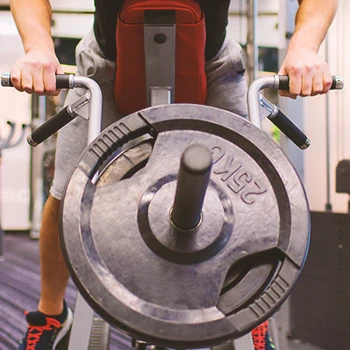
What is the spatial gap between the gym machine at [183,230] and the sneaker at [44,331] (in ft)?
2.15

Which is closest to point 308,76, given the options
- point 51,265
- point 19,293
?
point 51,265

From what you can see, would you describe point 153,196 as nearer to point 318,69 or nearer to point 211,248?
point 211,248

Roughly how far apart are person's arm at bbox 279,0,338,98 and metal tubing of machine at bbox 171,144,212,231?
1.09ft

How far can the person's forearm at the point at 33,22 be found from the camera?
2.36ft

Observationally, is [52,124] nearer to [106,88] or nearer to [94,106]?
[94,106]

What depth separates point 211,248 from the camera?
46 cm

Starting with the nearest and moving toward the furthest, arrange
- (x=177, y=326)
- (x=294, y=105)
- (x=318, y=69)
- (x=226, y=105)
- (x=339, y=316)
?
(x=177, y=326) → (x=318, y=69) → (x=226, y=105) → (x=339, y=316) → (x=294, y=105)

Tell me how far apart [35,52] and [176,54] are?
24 centimetres

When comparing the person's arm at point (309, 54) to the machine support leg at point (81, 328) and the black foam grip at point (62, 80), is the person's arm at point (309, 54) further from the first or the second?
the machine support leg at point (81, 328)

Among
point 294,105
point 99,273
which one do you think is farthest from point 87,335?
point 294,105

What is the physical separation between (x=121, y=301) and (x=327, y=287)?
114cm

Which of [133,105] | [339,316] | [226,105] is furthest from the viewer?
[339,316]

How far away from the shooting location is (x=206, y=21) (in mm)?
751

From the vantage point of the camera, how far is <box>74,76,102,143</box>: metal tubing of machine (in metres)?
0.63
